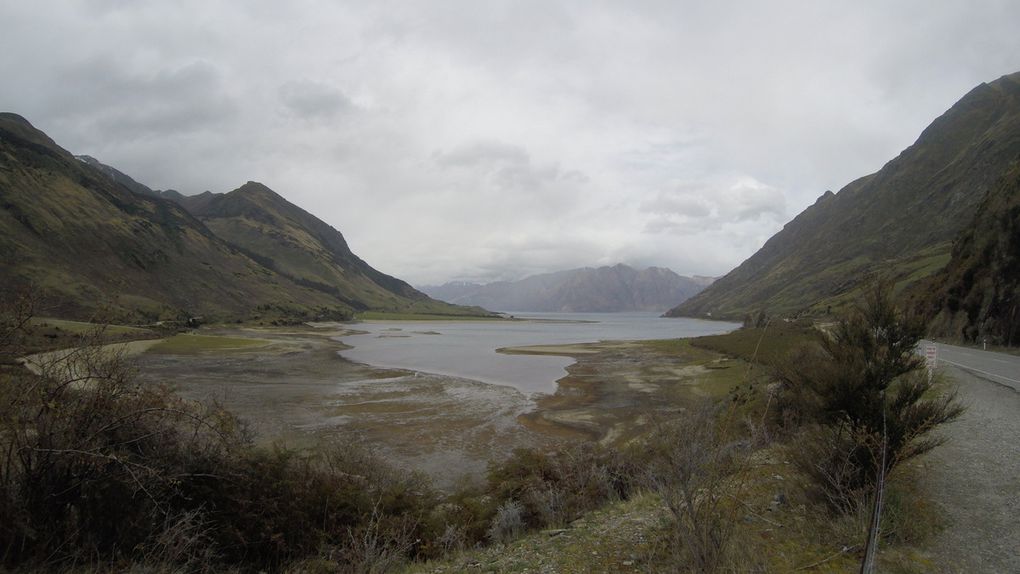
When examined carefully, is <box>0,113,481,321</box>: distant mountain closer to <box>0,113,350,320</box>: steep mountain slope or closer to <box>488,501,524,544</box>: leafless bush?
<box>0,113,350,320</box>: steep mountain slope

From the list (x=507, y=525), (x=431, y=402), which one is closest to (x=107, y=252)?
(x=431, y=402)

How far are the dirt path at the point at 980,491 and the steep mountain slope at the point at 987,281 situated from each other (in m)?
25.0

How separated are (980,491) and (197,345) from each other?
208 feet

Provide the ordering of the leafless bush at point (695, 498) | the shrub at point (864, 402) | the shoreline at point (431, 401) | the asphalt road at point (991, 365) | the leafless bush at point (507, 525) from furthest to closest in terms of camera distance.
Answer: the shoreline at point (431, 401)
the asphalt road at point (991, 365)
the leafless bush at point (507, 525)
the shrub at point (864, 402)
the leafless bush at point (695, 498)

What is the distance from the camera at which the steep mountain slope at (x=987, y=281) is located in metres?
28.5

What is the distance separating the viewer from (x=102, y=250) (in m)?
99.1

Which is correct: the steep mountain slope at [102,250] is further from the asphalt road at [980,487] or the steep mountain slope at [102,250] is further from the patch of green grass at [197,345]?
the asphalt road at [980,487]

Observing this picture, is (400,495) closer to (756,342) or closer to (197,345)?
(756,342)

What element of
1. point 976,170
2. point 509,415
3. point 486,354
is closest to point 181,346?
point 486,354

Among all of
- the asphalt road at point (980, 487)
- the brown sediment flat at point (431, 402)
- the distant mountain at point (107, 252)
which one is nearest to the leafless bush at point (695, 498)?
the asphalt road at point (980, 487)

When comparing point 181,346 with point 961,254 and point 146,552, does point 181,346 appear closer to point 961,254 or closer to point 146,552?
point 146,552

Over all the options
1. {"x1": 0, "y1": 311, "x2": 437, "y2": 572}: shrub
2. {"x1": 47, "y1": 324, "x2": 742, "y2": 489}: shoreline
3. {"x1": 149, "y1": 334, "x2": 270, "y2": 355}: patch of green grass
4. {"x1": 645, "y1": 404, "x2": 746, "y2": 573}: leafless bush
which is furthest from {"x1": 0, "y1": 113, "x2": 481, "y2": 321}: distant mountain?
{"x1": 645, "y1": 404, "x2": 746, "y2": 573}: leafless bush

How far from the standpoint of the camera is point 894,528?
17.8ft

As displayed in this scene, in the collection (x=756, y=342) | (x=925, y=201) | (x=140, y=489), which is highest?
(x=925, y=201)
